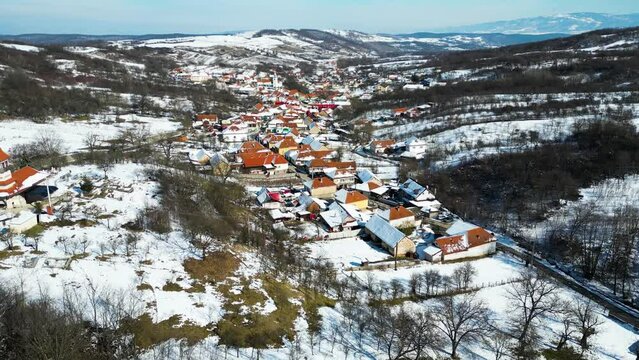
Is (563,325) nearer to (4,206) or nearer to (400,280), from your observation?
(400,280)

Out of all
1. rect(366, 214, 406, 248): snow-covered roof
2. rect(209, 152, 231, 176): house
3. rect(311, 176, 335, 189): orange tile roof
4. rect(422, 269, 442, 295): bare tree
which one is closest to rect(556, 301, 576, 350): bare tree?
rect(422, 269, 442, 295): bare tree

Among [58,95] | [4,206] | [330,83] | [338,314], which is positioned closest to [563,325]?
[338,314]

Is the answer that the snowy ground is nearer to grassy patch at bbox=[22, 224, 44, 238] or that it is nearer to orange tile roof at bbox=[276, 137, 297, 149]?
grassy patch at bbox=[22, 224, 44, 238]

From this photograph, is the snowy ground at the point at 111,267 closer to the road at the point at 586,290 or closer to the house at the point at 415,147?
the road at the point at 586,290

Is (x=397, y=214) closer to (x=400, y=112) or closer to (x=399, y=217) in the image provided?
(x=399, y=217)

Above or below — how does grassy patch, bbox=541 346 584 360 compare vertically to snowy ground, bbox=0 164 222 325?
below

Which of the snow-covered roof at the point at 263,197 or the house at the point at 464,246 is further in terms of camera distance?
the snow-covered roof at the point at 263,197

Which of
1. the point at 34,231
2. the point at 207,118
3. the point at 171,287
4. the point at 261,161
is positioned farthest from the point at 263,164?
the point at 207,118

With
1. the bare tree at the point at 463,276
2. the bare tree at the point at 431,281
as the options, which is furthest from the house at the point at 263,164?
the bare tree at the point at 463,276
